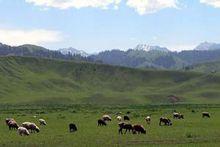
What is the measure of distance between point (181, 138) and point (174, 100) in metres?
155

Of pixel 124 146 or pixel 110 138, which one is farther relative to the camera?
pixel 110 138

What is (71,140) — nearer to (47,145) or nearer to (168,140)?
(47,145)

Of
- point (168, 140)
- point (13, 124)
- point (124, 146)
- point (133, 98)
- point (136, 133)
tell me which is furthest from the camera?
point (133, 98)

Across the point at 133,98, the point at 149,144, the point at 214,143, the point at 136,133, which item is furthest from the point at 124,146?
the point at 133,98

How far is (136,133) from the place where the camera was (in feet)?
158

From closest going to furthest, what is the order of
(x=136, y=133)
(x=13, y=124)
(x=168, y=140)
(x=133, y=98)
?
(x=168, y=140) → (x=136, y=133) → (x=13, y=124) → (x=133, y=98)

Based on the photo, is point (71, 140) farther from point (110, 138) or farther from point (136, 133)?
point (136, 133)

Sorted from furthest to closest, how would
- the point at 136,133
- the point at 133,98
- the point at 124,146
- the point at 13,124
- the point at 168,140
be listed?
the point at 133,98 → the point at 13,124 → the point at 136,133 → the point at 168,140 → the point at 124,146

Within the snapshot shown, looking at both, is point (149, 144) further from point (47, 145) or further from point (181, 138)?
point (47, 145)

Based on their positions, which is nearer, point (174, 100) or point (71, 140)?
point (71, 140)

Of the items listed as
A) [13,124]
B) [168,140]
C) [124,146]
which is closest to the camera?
→ [124,146]

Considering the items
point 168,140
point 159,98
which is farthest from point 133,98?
point 168,140

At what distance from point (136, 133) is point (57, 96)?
145 metres

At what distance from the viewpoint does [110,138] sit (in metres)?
42.1
